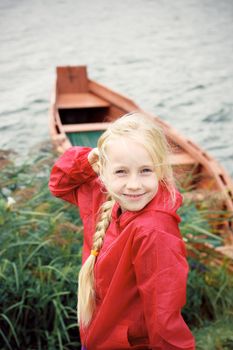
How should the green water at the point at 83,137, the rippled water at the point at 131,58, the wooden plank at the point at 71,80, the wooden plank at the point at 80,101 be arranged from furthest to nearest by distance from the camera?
the rippled water at the point at 131,58 → the wooden plank at the point at 71,80 → the wooden plank at the point at 80,101 → the green water at the point at 83,137

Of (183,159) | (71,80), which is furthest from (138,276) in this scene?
(71,80)

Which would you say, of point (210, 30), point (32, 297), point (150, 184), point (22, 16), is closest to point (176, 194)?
point (150, 184)

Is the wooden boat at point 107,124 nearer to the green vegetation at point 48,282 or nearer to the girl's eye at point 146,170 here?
the green vegetation at point 48,282

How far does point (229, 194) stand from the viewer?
4.38m

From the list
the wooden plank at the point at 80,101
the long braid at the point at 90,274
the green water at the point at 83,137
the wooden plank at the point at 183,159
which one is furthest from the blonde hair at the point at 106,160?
the wooden plank at the point at 80,101

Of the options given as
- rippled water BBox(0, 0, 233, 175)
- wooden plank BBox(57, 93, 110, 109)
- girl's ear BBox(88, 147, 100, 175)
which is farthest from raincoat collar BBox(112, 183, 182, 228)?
wooden plank BBox(57, 93, 110, 109)

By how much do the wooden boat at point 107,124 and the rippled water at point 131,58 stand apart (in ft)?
2.84

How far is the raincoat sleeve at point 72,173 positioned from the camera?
1.92m

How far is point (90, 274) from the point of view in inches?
70.1

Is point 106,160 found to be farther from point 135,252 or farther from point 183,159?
point 183,159

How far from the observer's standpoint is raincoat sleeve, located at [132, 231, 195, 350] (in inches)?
59.6

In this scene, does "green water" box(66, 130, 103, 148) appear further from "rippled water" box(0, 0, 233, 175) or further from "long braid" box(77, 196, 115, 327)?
"long braid" box(77, 196, 115, 327)

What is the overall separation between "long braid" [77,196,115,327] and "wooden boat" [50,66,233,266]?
1.11m

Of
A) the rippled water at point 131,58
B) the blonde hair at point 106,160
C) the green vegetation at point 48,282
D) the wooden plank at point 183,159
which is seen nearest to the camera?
the blonde hair at point 106,160
